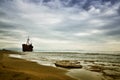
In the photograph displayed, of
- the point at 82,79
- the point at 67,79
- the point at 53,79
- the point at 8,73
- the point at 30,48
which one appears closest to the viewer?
the point at 8,73

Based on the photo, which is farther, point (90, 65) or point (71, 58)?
point (71, 58)

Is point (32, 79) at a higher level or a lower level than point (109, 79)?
higher

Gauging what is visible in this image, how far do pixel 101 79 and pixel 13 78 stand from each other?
6.07m

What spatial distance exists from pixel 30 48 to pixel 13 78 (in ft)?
361

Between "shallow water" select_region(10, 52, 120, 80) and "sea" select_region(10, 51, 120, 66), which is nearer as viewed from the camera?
"shallow water" select_region(10, 52, 120, 80)

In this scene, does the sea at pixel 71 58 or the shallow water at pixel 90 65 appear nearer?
the shallow water at pixel 90 65

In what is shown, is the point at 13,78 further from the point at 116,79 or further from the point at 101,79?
the point at 116,79

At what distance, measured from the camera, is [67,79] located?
8.54 meters

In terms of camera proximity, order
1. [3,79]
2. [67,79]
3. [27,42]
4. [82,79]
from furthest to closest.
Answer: [27,42], [82,79], [67,79], [3,79]

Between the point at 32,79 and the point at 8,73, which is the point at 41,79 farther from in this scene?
the point at 8,73

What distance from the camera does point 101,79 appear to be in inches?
383

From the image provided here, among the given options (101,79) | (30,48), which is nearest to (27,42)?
(30,48)

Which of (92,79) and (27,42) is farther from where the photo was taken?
(27,42)

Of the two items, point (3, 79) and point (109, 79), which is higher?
point (3, 79)
